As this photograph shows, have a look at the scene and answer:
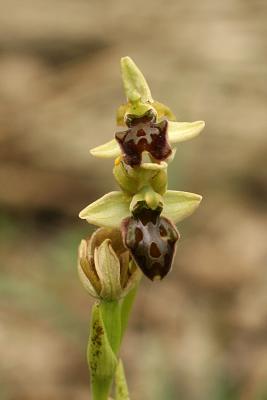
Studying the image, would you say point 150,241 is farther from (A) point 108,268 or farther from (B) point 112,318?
(B) point 112,318

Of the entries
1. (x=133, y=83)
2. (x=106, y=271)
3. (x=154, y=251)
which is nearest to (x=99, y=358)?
(x=106, y=271)

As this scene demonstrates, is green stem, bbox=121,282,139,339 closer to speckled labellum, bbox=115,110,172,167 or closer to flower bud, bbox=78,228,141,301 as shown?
flower bud, bbox=78,228,141,301

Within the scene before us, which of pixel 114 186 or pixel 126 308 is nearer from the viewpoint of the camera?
pixel 126 308

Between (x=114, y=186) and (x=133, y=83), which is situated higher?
(x=114, y=186)

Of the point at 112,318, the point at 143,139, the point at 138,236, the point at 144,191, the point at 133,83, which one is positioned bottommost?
the point at 112,318

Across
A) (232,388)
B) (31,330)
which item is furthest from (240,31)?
(232,388)

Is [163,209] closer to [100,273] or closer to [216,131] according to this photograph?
[100,273]

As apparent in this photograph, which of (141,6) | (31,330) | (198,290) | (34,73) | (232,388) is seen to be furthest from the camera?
(141,6)
